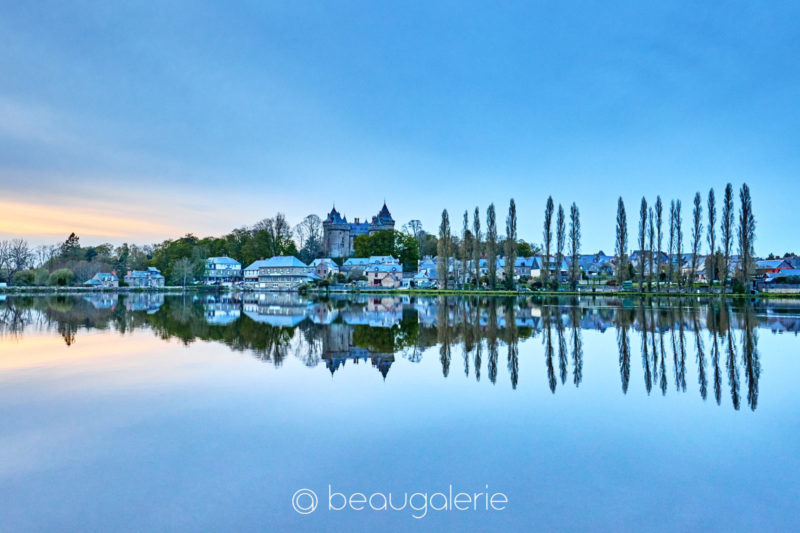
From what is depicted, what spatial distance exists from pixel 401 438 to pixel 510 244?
48093 millimetres

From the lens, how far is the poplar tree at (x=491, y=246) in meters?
52.5

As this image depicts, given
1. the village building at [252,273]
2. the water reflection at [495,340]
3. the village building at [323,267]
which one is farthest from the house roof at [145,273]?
the water reflection at [495,340]

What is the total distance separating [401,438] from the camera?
5930mm

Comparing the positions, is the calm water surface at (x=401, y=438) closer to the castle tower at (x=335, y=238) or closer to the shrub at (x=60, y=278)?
the shrub at (x=60, y=278)

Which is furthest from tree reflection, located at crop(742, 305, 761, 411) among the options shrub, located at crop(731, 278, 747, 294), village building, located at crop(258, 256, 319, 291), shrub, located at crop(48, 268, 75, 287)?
shrub, located at crop(48, 268, 75, 287)

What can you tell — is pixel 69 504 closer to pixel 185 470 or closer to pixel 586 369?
pixel 185 470

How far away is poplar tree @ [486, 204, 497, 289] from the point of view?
52469 millimetres

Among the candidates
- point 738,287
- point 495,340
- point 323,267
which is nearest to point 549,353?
point 495,340

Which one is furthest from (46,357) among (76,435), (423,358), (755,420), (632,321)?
(632,321)

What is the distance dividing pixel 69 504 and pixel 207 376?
17.7 ft

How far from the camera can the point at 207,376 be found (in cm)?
952

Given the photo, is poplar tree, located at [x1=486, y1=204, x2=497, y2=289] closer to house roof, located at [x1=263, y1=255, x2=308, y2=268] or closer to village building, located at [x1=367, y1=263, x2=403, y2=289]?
village building, located at [x1=367, y1=263, x2=403, y2=289]

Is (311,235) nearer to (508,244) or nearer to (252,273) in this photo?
(252,273)

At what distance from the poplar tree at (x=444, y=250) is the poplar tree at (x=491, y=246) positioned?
5.38m
